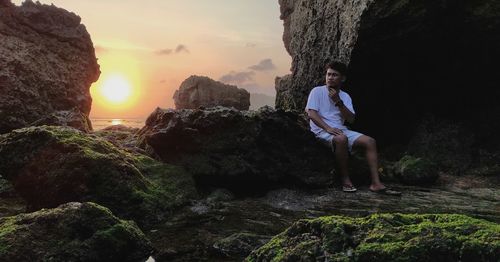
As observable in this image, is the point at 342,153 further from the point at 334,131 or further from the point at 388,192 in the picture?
the point at 388,192

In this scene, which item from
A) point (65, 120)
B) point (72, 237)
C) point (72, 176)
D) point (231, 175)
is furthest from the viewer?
point (65, 120)

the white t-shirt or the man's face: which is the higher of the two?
the man's face

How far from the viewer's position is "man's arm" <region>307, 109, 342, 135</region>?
1134 cm

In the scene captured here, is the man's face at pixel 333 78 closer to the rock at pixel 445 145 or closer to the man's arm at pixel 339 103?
the man's arm at pixel 339 103

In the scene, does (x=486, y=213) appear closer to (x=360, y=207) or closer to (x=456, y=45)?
(x=360, y=207)

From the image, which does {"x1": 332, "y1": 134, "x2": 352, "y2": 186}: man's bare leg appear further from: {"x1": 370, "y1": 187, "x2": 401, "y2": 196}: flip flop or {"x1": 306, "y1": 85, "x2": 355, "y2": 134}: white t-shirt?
{"x1": 370, "y1": 187, "x2": 401, "y2": 196}: flip flop

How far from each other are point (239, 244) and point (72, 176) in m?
3.94

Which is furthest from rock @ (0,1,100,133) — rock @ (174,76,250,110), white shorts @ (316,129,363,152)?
rock @ (174,76,250,110)

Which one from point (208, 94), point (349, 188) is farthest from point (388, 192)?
point (208, 94)

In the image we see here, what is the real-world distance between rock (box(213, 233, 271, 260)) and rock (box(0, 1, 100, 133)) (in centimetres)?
948

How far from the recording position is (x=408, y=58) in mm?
14141

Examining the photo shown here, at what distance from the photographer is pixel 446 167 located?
564 inches

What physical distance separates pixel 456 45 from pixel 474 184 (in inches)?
177

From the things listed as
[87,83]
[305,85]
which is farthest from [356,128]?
[87,83]
